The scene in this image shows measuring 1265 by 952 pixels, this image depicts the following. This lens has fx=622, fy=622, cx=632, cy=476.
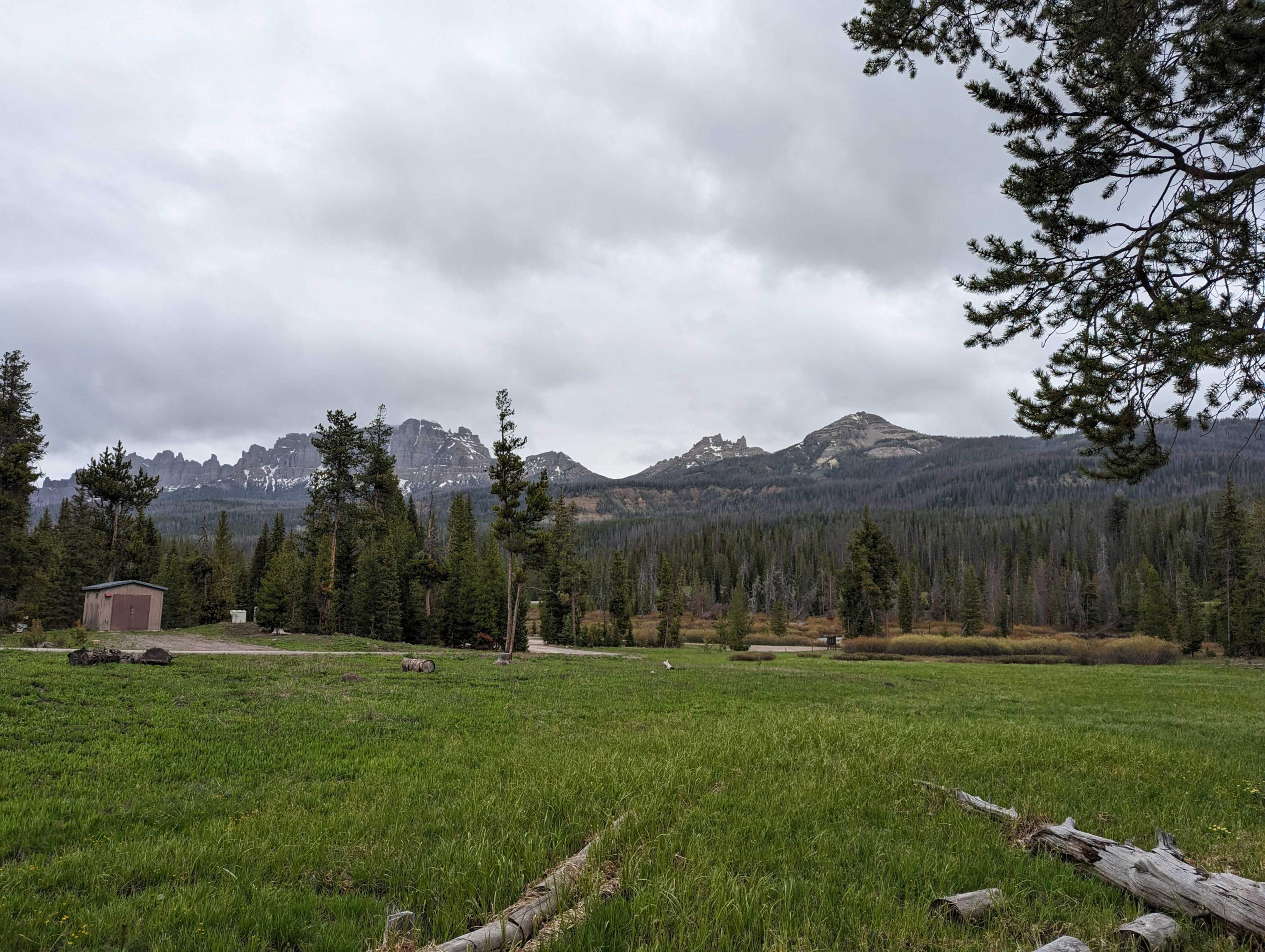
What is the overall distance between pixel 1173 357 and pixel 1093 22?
432 cm

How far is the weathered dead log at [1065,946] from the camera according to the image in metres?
3.98

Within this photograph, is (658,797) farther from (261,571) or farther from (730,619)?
(261,571)

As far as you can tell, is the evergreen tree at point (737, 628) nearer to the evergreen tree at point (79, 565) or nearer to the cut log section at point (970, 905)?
the cut log section at point (970, 905)

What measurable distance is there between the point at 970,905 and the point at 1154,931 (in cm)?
117

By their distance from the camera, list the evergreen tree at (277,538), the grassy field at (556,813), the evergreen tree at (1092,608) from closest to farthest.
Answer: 1. the grassy field at (556,813)
2. the evergreen tree at (277,538)
3. the evergreen tree at (1092,608)

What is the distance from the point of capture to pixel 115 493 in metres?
55.3

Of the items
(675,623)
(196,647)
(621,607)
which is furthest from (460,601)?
(675,623)

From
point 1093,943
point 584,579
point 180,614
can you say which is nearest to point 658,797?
point 1093,943

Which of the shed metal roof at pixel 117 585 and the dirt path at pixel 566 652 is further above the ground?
the shed metal roof at pixel 117 585

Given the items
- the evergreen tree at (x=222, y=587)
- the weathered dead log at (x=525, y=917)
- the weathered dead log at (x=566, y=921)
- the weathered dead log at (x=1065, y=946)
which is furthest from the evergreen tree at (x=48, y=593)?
the weathered dead log at (x=1065, y=946)

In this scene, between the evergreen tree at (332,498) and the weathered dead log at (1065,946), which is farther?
the evergreen tree at (332,498)

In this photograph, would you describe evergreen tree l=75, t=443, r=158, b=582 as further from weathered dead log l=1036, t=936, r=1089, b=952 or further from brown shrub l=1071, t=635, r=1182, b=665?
brown shrub l=1071, t=635, r=1182, b=665

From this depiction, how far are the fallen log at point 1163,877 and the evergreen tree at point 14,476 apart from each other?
169 ft

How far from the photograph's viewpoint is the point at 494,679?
77.2 ft
